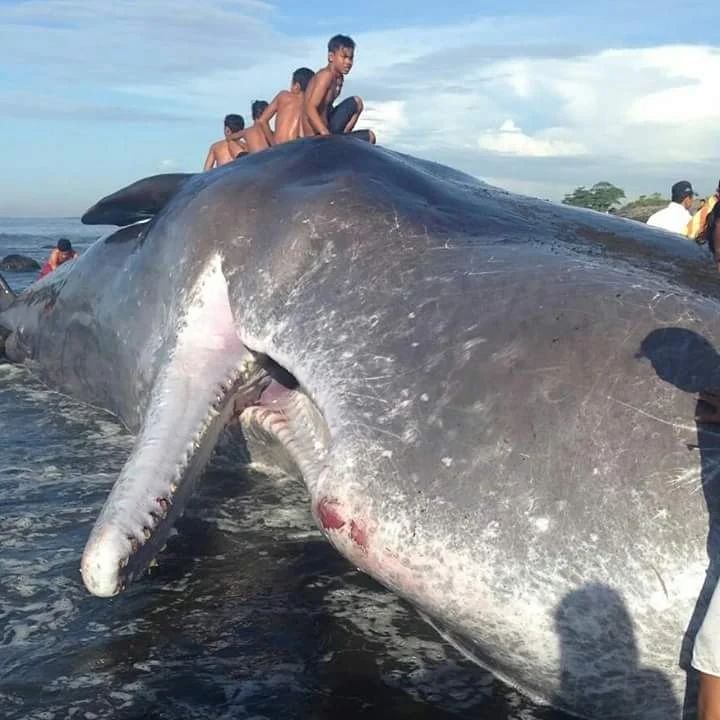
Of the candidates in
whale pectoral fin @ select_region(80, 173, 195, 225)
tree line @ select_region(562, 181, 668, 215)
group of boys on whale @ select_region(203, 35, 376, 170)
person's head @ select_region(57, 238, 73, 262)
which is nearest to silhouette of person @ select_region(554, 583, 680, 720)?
whale pectoral fin @ select_region(80, 173, 195, 225)

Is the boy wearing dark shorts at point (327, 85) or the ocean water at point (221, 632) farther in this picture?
the boy wearing dark shorts at point (327, 85)

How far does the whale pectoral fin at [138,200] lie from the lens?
786 centimetres

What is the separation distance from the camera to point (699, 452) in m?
3.41

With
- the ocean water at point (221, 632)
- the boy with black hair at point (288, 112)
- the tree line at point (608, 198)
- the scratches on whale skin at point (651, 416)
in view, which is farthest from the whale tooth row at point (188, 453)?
the tree line at point (608, 198)

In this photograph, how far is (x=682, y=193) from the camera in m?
13.8

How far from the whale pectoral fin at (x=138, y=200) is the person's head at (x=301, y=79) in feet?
15.2

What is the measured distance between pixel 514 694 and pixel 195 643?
1.49m

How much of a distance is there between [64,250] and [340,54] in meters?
10.2

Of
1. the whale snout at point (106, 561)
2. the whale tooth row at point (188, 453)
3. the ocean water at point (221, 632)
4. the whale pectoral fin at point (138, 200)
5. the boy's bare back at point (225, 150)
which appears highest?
the boy's bare back at point (225, 150)

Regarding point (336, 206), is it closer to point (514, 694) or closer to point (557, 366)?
point (557, 366)

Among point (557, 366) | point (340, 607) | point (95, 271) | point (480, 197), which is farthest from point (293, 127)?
point (557, 366)

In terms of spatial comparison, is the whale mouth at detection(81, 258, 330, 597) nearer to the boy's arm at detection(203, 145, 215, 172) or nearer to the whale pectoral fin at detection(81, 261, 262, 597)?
the whale pectoral fin at detection(81, 261, 262, 597)

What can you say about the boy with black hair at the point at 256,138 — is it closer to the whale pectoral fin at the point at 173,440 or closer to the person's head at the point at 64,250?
the person's head at the point at 64,250

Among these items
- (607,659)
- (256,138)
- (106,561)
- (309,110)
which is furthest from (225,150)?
(607,659)
